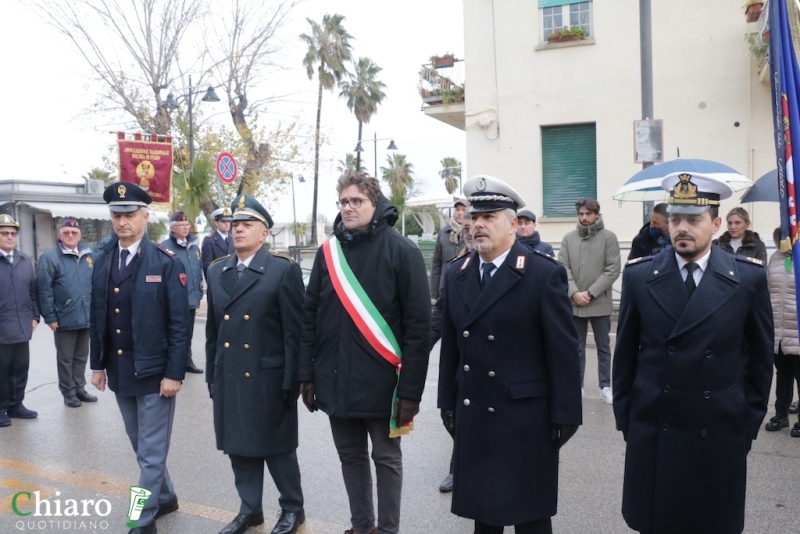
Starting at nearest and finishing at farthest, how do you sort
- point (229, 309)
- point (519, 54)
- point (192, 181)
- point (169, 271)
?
point (229, 309)
point (169, 271)
point (519, 54)
point (192, 181)

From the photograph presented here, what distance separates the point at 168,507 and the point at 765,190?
6.24 m

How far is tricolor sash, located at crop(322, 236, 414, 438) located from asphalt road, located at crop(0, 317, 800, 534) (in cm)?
106

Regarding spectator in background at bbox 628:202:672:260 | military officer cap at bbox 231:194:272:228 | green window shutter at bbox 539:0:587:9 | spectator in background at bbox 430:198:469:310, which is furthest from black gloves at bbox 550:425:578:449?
green window shutter at bbox 539:0:587:9

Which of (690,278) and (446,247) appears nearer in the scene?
(690,278)

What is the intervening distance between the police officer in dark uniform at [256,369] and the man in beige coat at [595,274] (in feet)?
12.5

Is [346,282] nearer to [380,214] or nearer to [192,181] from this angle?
[380,214]

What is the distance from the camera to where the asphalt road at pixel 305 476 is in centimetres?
454

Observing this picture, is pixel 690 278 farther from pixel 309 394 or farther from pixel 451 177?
pixel 451 177

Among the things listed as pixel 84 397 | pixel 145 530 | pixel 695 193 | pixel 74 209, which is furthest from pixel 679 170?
pixel 74 209

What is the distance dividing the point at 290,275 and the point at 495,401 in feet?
5.50

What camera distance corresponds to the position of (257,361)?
4.29 metres

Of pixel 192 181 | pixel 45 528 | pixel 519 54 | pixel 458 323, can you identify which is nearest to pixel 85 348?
pixel 45 528

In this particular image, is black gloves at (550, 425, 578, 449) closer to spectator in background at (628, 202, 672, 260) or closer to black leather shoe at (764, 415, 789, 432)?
black leather shoe at (764, 415, 789, 432)

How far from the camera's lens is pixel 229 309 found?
4344 mm
